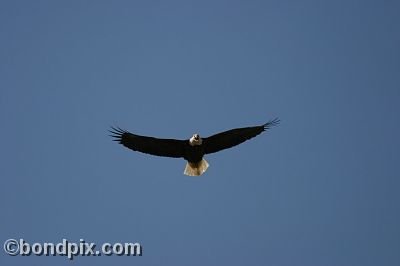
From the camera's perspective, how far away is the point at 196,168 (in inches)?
1197

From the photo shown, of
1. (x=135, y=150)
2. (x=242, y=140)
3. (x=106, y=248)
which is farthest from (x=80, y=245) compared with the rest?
(x=242, y=140)

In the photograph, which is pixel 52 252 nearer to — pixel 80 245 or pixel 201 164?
pixel 80 245

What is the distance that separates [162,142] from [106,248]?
333 centimetres

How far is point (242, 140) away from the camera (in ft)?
98.3

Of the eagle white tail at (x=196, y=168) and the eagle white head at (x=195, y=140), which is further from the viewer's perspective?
the eagle white tail at (x=196, y=168)

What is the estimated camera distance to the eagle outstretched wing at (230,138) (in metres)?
29.6

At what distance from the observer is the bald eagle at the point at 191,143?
96.0 ft

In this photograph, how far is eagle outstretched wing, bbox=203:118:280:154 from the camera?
29.6 m

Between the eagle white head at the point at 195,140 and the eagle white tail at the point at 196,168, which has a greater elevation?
the eagle white head at the point at 195,140

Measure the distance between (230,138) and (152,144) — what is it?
7.10 ft

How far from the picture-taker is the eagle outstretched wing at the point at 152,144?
2908cm

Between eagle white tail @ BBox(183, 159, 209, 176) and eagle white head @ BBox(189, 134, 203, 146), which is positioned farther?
eagle white tail @ BBox(183, 159, 209, 176)

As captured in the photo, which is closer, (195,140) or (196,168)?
(195,140)

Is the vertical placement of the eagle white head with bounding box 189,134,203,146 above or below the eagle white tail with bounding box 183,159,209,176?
above
